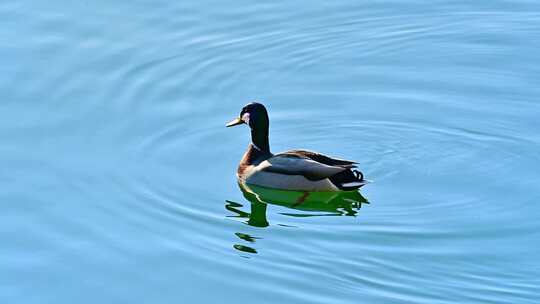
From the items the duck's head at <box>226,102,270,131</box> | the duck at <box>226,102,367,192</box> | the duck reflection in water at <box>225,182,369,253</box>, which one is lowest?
the duck reflection in water at <box>225,182,369,253</box>

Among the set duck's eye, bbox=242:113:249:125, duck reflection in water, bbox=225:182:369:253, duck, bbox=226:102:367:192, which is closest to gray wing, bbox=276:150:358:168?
duck, bbox=226:102:367:192

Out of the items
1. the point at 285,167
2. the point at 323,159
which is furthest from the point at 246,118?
the point at 323,159

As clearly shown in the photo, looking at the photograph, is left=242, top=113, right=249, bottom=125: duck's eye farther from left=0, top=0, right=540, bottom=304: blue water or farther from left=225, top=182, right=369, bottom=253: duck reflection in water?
left=225, top=182, right=369, bottom=253: duck reflection in water

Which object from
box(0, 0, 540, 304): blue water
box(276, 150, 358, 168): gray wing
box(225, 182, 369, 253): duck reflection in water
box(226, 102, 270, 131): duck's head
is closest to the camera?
box(0, 0, 540, 304): blue water

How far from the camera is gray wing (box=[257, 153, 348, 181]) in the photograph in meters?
14.2

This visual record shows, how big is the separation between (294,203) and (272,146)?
3.79 ft

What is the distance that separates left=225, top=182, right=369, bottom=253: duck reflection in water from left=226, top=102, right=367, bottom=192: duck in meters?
0.06

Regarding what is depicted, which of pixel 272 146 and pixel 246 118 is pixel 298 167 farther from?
pixel 272 146

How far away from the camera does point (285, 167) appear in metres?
14.4

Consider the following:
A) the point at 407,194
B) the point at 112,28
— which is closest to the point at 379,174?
the point at 407,194

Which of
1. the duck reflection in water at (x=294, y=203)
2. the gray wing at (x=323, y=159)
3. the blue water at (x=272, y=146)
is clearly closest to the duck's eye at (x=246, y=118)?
the blue water at (x=272, y=146)

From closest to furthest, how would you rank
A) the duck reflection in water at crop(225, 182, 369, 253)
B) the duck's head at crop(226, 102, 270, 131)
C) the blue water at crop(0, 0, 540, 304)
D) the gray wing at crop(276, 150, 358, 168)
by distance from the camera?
the blue water at crop(0, 0, 540, 304)
the duck reflection in water at crop(225, 182, 369, 253)
the gray wing at crop(276, 150, 358, 168)
the duck's head at crop(226, 102, 270, 131)

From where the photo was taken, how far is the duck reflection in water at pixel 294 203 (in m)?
13.6

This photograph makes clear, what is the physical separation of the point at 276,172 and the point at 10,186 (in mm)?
2684
